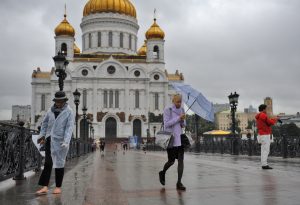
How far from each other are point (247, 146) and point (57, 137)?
18771mm

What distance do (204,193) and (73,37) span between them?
7380cm

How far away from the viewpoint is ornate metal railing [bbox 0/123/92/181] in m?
8.74

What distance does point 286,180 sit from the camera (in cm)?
894

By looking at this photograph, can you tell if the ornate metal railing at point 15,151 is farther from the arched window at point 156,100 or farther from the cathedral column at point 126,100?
the arched window at point 156,100

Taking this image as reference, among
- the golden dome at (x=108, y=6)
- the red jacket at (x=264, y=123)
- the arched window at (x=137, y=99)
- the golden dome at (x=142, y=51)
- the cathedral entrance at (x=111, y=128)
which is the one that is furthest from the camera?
the golden dome at (x=142, y=51)

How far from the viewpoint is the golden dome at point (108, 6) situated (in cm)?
8100

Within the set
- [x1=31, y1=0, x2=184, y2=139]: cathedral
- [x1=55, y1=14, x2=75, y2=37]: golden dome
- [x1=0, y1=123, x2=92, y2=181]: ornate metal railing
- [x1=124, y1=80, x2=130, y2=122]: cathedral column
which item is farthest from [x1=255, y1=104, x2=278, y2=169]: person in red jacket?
[x1=55, y1=14, x2=75, y2=37]: golden dome

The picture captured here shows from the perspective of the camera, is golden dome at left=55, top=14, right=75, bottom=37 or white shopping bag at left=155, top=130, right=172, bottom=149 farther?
golden dome at left=55, top=14, right=75, bottom=37

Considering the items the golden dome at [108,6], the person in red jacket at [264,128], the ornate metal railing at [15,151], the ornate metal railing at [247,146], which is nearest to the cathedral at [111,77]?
the golden dome at [108,6]

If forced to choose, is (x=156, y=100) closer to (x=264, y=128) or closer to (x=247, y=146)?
(x=247, y=146)

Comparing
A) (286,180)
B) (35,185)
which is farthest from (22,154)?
(286,180)

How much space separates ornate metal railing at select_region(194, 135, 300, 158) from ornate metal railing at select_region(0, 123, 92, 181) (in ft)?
40.0

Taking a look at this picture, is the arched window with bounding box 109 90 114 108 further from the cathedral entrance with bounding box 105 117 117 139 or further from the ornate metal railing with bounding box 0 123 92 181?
the ornate metal railing with bounding box 0 123 92 181

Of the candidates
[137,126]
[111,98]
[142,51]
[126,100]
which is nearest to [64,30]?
[111,98]
